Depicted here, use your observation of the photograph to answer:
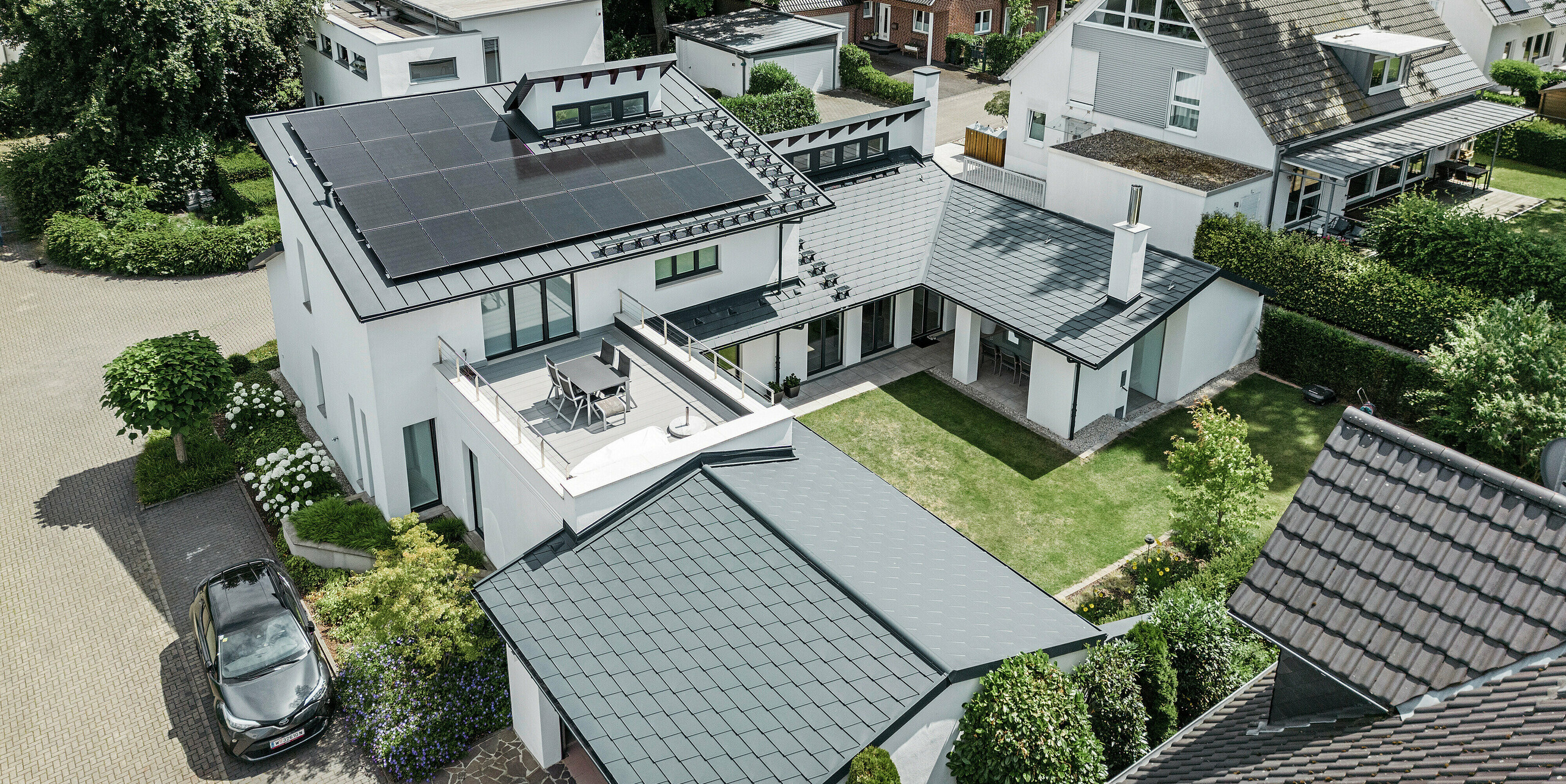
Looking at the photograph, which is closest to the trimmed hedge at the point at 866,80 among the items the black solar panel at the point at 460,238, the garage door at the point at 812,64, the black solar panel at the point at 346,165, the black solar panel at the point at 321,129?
the garage door at the point at 812,64

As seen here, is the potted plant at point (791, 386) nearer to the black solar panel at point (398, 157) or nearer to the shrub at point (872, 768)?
the black solar panel at point (398, 157)

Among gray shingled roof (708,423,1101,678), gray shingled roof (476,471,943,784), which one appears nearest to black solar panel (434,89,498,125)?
gray shingled roof (708,423,1101,678)

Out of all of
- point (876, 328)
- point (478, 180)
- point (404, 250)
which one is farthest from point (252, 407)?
point (876, 328)

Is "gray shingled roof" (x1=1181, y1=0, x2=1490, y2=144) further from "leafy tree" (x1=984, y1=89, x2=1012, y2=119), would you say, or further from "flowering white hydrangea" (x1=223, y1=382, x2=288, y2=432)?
"flowering white hydrangea" (x1=223, y1=382, x2=288, y2=432)

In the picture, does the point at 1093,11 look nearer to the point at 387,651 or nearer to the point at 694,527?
the point at 694,527

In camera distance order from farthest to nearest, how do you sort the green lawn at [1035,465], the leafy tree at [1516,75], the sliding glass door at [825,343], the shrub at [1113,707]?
the leafy tree at [1516,75] → the sliding glass door at [825,343] → the green lawn at [1035,465] → the shrub at [1113,707]

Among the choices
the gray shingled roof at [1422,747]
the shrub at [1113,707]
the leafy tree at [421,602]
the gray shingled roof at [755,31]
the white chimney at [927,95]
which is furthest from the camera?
the gray shingled roof at [755,31]
